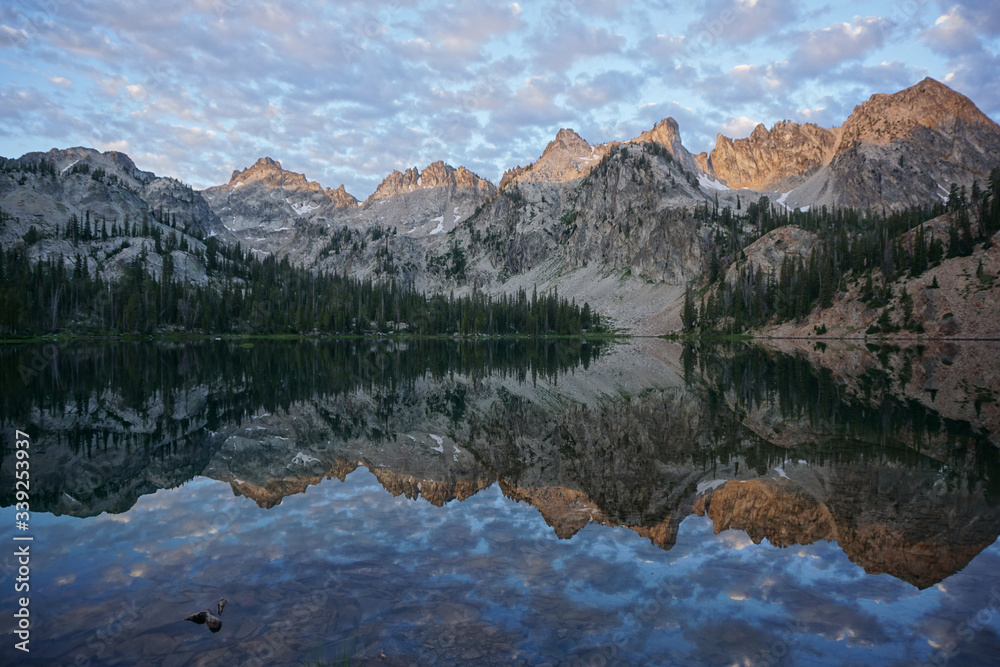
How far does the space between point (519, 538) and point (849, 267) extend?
13689cm

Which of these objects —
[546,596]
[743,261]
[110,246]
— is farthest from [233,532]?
[110,246]

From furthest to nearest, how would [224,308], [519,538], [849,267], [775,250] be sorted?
[775,250] < [224,308] < [849,267] < [519,538]

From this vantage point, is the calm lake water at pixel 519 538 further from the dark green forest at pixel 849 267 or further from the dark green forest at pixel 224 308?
the dark green forest at pixel 224 308

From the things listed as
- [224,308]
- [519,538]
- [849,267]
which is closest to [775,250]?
[849,267]

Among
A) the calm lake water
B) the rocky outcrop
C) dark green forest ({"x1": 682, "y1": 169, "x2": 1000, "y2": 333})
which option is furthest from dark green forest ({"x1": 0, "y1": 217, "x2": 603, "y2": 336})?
the calm lake water

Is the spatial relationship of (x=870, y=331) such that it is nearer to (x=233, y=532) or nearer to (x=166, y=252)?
(x=233, y=532)

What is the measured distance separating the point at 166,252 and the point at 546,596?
762 feet

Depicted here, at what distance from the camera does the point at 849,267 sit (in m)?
120

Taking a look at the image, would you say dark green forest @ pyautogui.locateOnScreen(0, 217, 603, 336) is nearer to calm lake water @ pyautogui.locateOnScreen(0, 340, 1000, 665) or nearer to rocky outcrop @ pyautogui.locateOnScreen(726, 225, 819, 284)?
rocky outcrop @ pyautogui.locateOnScreen(726, 225, 819, 284)

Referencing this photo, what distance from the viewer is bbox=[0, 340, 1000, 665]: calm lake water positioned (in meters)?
7.07

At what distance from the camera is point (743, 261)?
16212cm

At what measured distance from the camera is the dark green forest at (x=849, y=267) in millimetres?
98250

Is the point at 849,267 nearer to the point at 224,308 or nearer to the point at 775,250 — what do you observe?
the point at 775,250

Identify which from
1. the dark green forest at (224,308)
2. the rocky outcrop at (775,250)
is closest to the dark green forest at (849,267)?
the rocky outcrop at (775,250)
